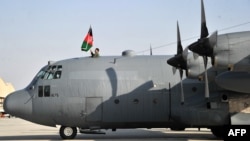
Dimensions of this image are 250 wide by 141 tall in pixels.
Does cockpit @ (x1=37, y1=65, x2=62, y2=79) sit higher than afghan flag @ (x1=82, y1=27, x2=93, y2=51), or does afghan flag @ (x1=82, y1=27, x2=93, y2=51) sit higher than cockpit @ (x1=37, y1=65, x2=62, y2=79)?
afghan flag @ (x1=82, y1=27, x2=93, y2=51)

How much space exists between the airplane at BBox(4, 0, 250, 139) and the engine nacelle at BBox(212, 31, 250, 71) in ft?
16.0

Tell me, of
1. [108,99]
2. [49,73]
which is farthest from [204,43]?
[49,73]

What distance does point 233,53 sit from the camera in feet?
41.7

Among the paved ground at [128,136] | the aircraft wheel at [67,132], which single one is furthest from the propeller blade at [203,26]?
the aircraft wheel at [67,132]

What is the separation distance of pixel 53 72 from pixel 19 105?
2.62 m

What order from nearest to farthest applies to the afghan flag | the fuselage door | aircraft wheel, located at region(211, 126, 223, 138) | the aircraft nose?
the fuselage door < the aircraft nose < aircraft wheel, located at region(211, 126, 223, 138) < the afghan flag

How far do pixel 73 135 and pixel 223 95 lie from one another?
8514mm

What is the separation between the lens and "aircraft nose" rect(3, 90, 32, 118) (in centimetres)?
1911

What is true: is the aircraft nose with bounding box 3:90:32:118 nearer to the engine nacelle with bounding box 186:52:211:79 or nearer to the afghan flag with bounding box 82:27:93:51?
the afghan flag with bounding box 82:27:93:51

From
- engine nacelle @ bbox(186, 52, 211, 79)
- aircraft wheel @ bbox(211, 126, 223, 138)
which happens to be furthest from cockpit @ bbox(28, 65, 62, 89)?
aircraft wheel @ bbox(211, 126, 223, 138)

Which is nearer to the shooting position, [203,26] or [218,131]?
[203,26]

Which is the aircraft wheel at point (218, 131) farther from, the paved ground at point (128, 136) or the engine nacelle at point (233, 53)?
the engine nacelle at point (233, 53)

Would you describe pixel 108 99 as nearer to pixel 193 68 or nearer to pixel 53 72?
pixel 53 72

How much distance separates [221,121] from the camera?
17844 millimetres
